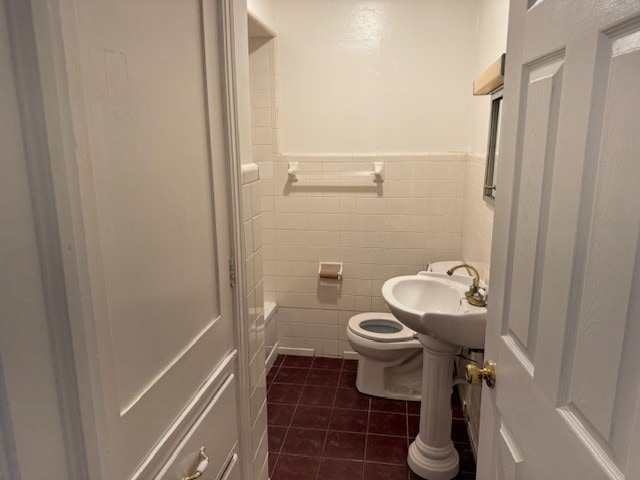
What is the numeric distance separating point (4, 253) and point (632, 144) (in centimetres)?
79

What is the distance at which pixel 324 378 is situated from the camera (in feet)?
9.63

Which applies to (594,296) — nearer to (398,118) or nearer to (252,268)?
(252,268)

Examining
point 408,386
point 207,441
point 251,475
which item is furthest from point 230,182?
point 408,386

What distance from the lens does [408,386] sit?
270 centimetres

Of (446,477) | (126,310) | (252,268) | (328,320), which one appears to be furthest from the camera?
(328,320)

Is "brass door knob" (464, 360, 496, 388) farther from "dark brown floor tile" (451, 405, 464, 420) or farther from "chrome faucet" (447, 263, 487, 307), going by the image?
"dark brown floor tile" (451, 405, 464, 420)

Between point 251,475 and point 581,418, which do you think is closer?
point 581,418

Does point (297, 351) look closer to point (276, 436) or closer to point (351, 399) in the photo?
point (351, 399)

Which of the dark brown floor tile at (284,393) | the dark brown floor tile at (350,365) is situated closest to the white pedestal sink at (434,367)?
the dark brown floor tile at (284,393)

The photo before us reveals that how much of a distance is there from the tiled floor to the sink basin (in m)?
0.72

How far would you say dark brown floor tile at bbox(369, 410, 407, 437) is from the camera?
2377 millimetres

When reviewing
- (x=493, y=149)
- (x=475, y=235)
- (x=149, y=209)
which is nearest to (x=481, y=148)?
(x=493, y=149)

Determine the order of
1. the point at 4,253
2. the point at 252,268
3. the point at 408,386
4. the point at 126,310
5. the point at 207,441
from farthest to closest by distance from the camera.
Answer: the point at 408,386 → the point at 252,268 → the point at 207,441 → the point at 126,310 → the point at 4,253

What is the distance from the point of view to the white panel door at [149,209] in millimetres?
731
